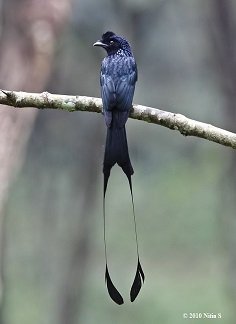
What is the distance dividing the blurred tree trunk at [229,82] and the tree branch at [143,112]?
3.55m

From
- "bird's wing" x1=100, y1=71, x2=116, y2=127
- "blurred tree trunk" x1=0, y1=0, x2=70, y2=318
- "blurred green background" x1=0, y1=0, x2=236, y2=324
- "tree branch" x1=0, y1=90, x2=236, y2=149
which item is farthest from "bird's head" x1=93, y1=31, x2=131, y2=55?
"blurred green background" x1=0, y1=0, x2=236, y2=324

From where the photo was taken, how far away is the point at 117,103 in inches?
124

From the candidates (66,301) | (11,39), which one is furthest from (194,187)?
(11,39)

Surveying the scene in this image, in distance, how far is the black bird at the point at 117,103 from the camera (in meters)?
2.62

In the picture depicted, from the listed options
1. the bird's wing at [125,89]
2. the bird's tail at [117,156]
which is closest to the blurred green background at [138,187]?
the bird's wing at [125,89]

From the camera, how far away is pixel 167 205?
31.1 ft

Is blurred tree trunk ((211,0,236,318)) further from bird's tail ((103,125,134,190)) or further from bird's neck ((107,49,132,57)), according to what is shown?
bird's tail ((103,125,134,190))

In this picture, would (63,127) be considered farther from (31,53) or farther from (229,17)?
(31,53)

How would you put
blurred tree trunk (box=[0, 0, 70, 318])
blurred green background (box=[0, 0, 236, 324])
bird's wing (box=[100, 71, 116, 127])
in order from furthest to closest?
1. blurred green background (box=[0, 0, 236, 324])
2. blurred tree trunk (box=[0, 0, 70, 318])
3. bird's wing (box=[100, 71, 116, 127])

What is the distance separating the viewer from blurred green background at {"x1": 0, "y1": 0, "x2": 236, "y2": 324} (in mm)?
7543

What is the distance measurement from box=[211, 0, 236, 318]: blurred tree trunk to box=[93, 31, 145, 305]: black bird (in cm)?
312

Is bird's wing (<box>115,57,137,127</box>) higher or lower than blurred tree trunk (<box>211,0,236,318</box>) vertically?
lower

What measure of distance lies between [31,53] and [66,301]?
9.92ft

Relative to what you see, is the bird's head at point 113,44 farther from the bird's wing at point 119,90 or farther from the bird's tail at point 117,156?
the bird's tail at point 117,156
